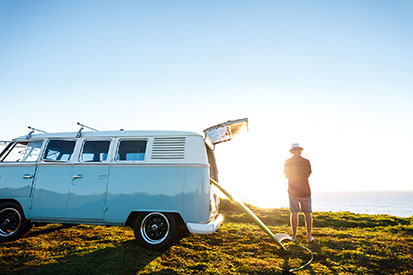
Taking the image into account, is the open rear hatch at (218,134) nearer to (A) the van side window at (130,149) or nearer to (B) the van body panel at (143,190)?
(B) the van body panel at (143,190)

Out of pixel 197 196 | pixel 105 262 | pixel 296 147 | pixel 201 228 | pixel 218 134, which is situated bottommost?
→ pixel 105 262

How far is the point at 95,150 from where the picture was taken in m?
5.67

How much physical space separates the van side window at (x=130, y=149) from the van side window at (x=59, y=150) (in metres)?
1.35

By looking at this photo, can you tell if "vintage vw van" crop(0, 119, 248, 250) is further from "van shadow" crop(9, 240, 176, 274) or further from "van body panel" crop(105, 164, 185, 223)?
"van shadow" crop(9, 240, 176, 274)

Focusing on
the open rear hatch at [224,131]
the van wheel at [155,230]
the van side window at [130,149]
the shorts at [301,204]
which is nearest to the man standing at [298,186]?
the shorts at [301,204]

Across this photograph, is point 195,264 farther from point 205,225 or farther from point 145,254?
point 145,254

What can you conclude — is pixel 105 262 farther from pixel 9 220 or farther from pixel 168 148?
pixel 9 220

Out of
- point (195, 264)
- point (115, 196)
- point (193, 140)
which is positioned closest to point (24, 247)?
point (115, 196)

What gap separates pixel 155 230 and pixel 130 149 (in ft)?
6.44

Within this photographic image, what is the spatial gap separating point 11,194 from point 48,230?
71.4 inches

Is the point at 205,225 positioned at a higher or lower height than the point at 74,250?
higher

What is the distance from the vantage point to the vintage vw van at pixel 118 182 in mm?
4875

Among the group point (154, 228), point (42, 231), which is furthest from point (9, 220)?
point (154, 228)

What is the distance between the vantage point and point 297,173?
19.2 feet
